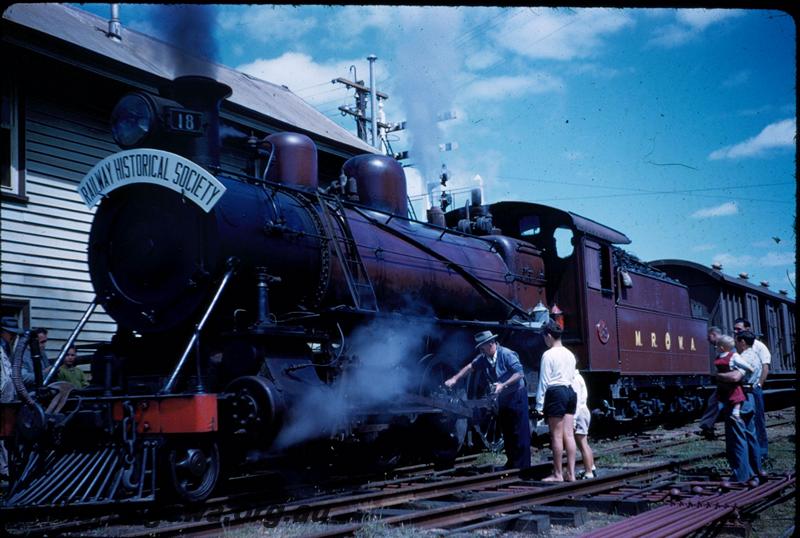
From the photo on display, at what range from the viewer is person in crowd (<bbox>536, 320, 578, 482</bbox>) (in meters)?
7.40

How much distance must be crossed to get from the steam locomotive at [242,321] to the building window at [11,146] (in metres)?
3.92

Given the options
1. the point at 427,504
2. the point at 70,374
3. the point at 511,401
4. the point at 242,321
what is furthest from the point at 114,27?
the point at 427,504

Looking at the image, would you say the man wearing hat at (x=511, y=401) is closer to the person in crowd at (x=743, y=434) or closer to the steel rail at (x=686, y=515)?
the person in crowd at (x=743, y=434)

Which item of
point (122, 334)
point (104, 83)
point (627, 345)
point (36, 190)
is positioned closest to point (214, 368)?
point (122, 334)

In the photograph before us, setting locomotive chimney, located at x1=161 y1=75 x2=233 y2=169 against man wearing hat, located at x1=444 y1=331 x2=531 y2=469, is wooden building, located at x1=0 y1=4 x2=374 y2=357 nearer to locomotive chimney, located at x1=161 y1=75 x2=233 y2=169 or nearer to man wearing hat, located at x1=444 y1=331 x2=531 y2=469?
locomotive chimney, located at x1=161 y1=75 x2=233 y2=169

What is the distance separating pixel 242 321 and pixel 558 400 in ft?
10.4

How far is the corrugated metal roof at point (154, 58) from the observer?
32.0 ft

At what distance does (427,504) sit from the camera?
612cm

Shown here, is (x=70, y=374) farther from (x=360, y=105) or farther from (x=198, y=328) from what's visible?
(x=360, y=105)

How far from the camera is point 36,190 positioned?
10023 millimetres

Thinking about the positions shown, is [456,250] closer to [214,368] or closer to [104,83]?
[214,368]

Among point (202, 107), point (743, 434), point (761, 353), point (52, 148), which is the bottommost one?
point (743, 434)

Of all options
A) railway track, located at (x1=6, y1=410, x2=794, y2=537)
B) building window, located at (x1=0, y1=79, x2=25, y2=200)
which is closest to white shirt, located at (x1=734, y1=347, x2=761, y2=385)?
railway track, located at (x1=6, y1=410, x2=794, y2=537)

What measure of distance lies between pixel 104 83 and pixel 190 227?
5.88 metres
